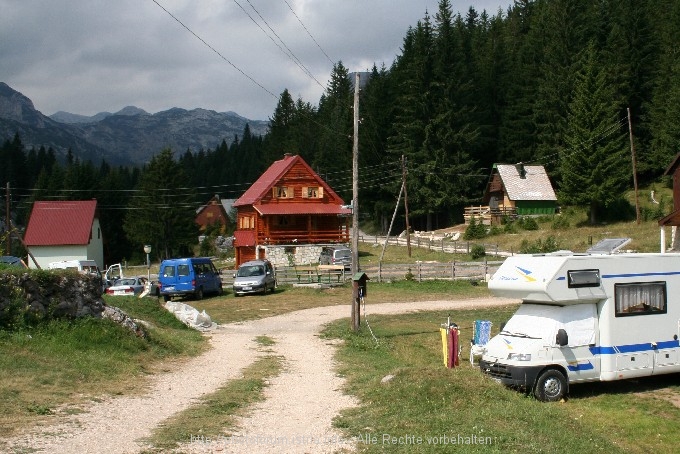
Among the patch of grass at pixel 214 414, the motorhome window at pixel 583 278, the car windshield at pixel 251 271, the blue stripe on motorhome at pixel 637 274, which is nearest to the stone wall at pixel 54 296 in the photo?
the patch of grass at pixel 214 414

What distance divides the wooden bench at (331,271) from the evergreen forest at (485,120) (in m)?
25.3

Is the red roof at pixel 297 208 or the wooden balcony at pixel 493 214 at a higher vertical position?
the red roof at pixel 297 208

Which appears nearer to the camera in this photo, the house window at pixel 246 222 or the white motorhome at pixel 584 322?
the white motorhome at pixel 584 322

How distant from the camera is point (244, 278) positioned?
36.7m

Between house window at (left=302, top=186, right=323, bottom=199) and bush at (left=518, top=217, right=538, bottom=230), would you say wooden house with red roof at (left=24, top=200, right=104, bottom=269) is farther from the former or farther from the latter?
bush at (left=518, top=217, right=538, bottom=230)

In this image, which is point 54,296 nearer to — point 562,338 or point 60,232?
point 562,338

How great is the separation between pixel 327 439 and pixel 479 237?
175 feet

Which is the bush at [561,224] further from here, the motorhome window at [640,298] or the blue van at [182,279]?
the motorhome window at [640,298]

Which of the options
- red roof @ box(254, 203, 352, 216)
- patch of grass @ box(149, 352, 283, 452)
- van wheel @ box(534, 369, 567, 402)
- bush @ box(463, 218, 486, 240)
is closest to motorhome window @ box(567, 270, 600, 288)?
van wheel @ box(534, 369, 567, 402)

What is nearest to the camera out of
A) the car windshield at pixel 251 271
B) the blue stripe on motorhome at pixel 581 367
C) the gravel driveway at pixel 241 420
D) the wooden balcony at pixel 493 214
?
the gravel driveway at pixel 241 420

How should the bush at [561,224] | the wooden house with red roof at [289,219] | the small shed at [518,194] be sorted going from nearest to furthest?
the wooden house with red roof at [289,219] < the bush at [561,224] < the small shed at [518,194]

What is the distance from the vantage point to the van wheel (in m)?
13.9

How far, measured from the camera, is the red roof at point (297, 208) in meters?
57.7

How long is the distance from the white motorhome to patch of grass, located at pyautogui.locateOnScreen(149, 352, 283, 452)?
192 inches
